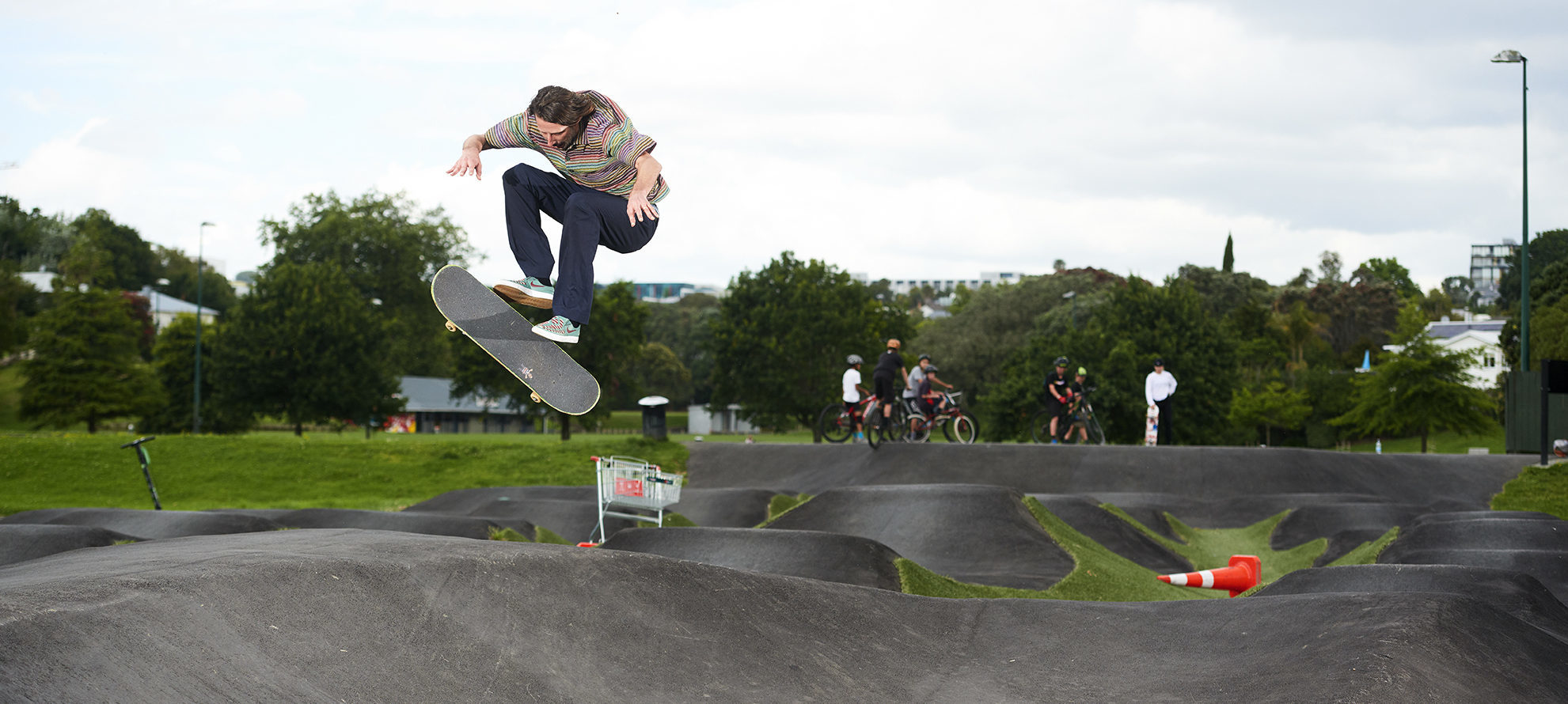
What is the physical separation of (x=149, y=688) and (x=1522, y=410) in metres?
29.0

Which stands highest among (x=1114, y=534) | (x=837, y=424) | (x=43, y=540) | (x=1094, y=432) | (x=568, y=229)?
(x=568, y=229)

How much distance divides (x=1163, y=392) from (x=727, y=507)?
9.81 metres

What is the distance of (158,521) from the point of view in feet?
40.2

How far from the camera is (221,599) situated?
4.39 metres

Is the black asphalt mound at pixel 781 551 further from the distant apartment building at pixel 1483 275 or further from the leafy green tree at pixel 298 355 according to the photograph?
the distant apartment building at pixel 1483 275

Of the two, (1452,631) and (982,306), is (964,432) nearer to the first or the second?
(1452,631)

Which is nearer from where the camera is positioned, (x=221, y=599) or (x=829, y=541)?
(x=221, y=599)

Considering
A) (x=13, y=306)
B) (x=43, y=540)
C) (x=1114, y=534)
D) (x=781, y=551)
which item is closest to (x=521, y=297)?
(x=781, y=551)

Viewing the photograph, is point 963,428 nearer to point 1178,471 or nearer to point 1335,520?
point 1178,471

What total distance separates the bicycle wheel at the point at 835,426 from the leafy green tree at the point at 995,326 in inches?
1287

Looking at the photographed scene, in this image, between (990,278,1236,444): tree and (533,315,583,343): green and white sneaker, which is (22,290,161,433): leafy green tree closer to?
(990,278,1236,444): tree

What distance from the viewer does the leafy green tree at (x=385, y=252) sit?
5750 centimetres

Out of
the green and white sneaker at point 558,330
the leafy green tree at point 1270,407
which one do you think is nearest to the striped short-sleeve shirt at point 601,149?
the green and white sneaker at point 558,330

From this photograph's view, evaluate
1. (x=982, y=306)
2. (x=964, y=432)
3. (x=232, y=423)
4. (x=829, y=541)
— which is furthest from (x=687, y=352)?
(x=829, y=541)
